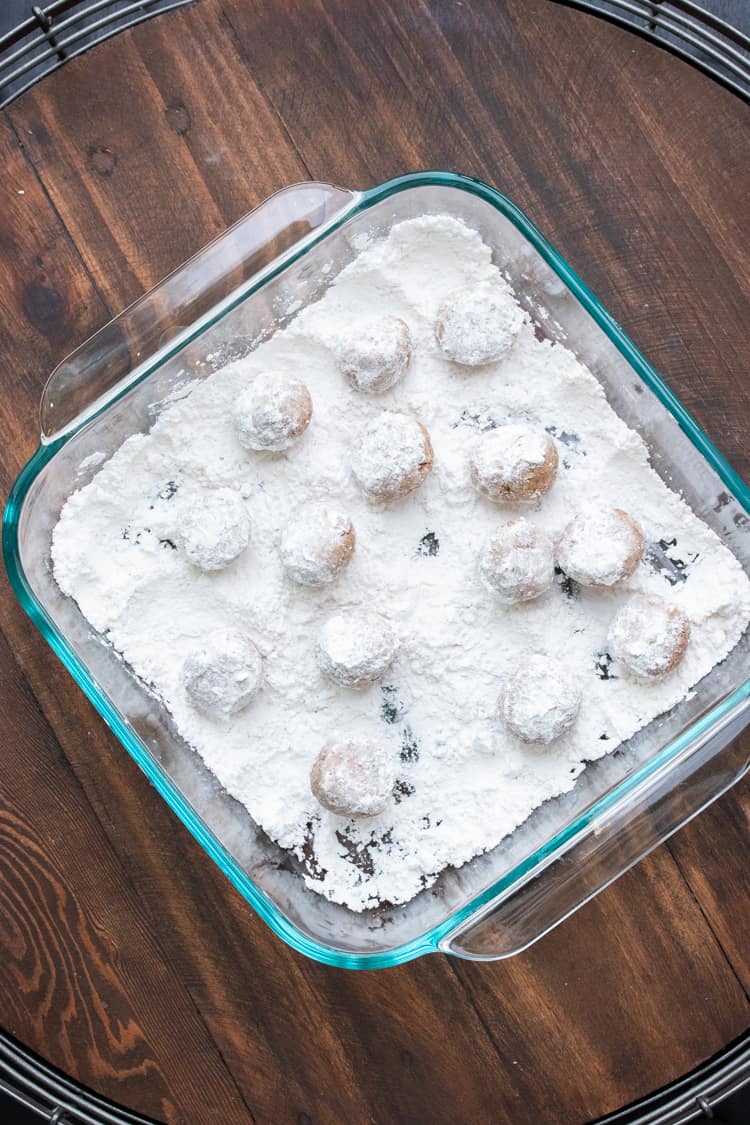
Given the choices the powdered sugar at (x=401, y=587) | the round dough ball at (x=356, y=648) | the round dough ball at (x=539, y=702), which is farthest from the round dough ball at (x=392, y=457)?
the round dough ball at (x=539, y=702)

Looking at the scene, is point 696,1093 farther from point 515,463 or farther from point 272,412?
point 272,412

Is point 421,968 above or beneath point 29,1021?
beneath

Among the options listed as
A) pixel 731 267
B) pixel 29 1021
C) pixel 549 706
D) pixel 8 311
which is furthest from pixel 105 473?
pixel 731 267

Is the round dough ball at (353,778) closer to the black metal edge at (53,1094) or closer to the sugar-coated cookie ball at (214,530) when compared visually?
the sugar-coated cookie ball at (214,530)

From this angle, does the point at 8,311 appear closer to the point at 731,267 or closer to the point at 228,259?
the point at 228,259

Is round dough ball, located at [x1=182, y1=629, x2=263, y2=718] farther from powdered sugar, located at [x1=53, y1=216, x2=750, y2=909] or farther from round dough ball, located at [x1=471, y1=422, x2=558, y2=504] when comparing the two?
round dough ball, located at [x1=471, y1=422, x2=558, y2=504]

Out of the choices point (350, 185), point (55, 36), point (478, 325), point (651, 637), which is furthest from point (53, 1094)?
point (55, 36)
